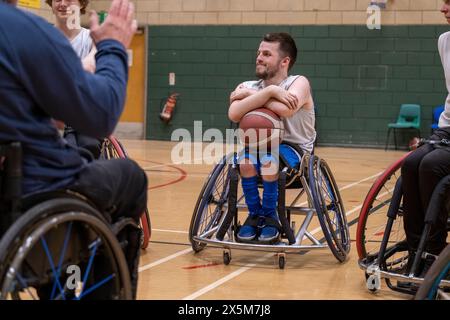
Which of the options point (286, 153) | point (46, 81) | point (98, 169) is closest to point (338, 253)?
point (286, 153)

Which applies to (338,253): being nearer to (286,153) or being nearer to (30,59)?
(286,153)

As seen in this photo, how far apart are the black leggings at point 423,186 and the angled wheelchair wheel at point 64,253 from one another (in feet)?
5.08

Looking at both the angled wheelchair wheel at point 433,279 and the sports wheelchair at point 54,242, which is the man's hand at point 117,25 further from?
the angled wheelchair wheel at point 433,279

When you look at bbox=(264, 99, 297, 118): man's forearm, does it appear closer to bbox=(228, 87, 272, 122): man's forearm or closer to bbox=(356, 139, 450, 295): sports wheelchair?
bbox=(228, 87, 272, 122): man's forearm

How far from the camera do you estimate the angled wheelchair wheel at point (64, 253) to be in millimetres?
1880

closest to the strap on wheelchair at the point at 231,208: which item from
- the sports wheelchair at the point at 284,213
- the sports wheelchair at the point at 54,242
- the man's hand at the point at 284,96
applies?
the sports wheelchair at the point at 284,213

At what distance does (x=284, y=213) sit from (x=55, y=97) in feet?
7.43

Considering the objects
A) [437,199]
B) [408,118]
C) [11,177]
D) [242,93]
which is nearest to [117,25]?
[11,177]

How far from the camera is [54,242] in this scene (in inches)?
82.0

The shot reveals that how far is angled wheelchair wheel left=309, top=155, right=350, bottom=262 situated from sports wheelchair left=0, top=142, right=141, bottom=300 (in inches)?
73.0

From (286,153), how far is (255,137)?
0.21 m

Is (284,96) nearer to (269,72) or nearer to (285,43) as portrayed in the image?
(269,72)

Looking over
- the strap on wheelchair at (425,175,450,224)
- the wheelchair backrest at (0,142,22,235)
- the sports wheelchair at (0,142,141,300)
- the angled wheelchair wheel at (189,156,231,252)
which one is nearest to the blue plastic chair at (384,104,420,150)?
the angled wheelchair wheel at (189,156,231,252)

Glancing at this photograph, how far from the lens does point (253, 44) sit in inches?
530
